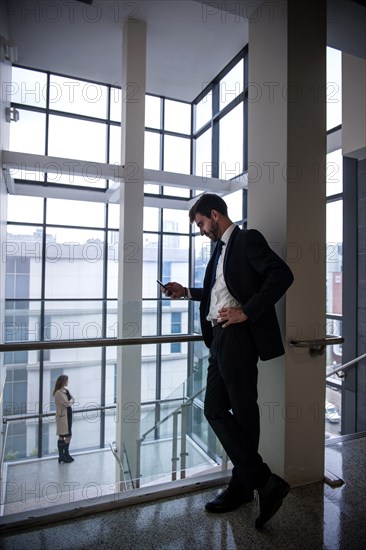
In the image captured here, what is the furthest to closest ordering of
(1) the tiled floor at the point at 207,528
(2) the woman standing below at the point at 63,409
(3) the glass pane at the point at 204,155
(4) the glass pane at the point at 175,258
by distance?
(4) the glass pane at the point at 175,258 → (3) the glass pane at the point at 204,155 → (2) the woman standing below at the point at 63,409 → (1) the tiled floor at the point at 207,528

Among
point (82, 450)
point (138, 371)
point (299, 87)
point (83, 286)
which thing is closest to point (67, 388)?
point (138, 371)

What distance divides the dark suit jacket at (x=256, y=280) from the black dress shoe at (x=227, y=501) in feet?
2.27

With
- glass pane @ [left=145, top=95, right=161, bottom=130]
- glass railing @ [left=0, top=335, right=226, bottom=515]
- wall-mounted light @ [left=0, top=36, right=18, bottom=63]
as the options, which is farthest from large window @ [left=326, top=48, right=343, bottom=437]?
wall-mounted light @ [left=0, top=36, right=18, bottom=63]

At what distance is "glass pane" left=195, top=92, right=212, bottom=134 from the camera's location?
816 centimetres

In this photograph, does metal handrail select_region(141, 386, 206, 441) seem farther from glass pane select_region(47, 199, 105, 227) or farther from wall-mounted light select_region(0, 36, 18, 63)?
glass pane select_region(47, 199, 105, 227)

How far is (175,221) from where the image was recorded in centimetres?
863

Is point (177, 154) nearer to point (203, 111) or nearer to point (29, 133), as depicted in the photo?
point (203, 111)

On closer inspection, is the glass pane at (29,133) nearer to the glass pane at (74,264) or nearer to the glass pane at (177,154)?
the glass pane at (74,264)

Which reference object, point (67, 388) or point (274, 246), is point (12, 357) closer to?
point (67, 388)

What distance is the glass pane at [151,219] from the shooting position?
8367 millimetres

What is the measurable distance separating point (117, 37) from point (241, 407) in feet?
22.2

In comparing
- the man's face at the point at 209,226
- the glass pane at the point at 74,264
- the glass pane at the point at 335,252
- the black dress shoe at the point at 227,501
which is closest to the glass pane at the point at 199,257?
the glass pane at the point at 74,264

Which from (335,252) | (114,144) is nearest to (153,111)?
(114,144)

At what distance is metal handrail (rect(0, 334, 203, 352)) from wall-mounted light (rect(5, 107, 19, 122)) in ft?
16.9
